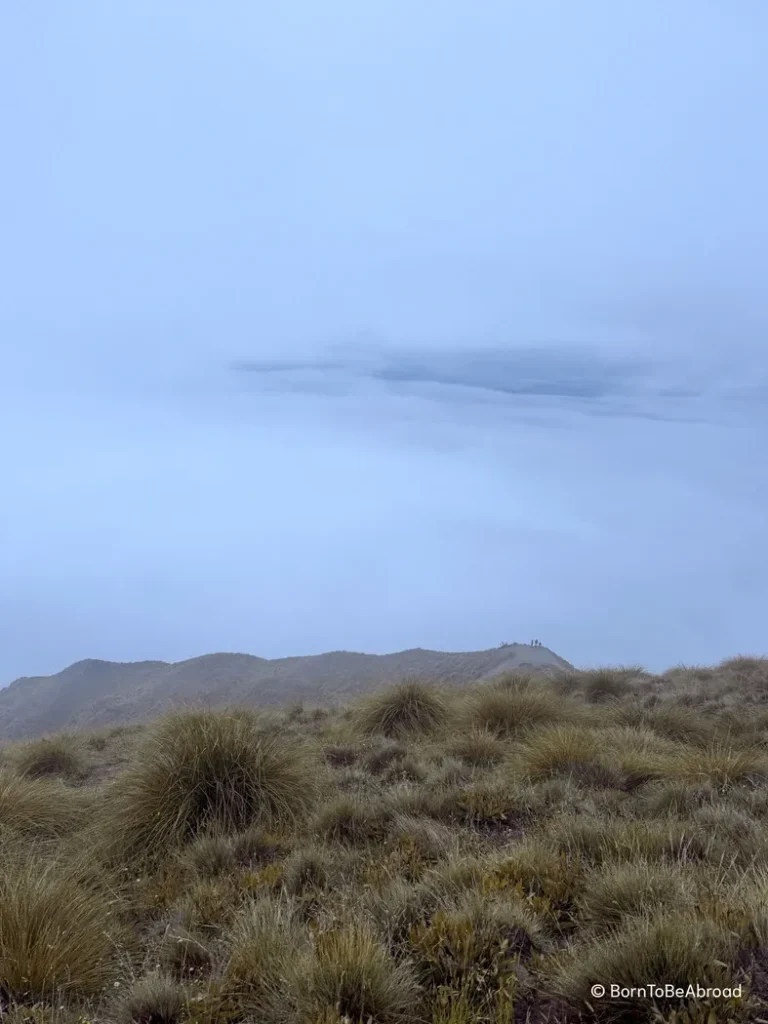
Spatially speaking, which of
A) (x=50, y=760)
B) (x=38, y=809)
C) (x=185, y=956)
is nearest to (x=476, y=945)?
(x=185, y=956)

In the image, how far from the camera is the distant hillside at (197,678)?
28.2m

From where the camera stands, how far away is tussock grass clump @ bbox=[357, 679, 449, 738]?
9320 millimetres

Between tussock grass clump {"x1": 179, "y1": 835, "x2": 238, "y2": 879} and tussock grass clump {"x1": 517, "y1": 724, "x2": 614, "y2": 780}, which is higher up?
tussock grass clump {"x1": 517, "y1": 724, "x2": 614, "y2": 780}

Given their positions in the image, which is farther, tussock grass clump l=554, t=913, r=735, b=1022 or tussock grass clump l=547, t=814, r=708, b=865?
tussock grass clump l=547, t=814, r=708, b=865

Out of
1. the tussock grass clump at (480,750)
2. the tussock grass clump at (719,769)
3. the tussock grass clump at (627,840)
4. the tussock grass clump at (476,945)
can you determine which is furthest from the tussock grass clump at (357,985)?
the tussock grass clump at (480,750)

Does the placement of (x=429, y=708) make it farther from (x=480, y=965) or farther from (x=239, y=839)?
(x=480, y=965)

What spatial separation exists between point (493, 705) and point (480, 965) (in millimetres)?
5993

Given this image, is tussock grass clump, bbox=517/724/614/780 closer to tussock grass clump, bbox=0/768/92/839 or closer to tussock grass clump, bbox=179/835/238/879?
tussock grass clump, bbox=179/835/238/879

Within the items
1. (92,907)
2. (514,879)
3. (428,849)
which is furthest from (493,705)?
(92,907)

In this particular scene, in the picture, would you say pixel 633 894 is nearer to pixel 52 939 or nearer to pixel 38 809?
pixel 52 939

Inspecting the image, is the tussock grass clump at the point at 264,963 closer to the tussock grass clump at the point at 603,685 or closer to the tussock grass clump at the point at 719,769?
the tussock grass clump at the point at 719,769

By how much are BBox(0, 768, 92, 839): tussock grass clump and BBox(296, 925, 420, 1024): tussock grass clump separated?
396 centimetres

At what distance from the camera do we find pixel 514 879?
392cm

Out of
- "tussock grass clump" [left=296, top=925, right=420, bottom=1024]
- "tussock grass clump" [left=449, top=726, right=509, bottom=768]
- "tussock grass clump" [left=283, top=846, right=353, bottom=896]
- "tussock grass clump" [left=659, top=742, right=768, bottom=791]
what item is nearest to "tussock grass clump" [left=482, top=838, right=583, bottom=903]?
"tussock grass clump" [left=296, top=925, right=420, bottom=1024]
